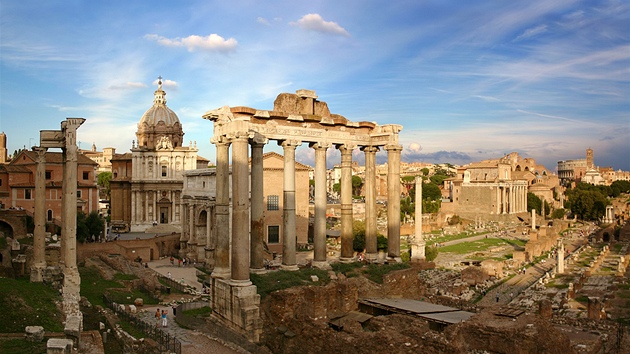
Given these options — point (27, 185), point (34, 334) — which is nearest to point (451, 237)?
point (27, 185)

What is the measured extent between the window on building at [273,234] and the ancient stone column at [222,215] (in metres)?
28.2

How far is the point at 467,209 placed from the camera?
95.9 m

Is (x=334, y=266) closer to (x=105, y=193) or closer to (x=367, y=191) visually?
(x=367, y=191)

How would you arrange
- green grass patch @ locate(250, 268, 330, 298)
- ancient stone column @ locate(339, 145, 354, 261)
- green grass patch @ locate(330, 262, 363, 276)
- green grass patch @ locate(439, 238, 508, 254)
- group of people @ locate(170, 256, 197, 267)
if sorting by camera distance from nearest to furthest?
green grass patch @ locate(250, 268, 330, 298) < green grass patch @ locate(330, 262, 363, 276) < ancient stone column @ locate(339, 145, 354, 261) < group of people @ locate(170, 256, 197, 267) < green grass patch @ locate(439, 238, 508, 254)

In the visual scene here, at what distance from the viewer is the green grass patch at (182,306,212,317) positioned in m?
16.7

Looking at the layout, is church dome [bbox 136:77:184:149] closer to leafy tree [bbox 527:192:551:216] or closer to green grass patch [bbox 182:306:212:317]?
green grass patch [bbox 182:306:212:317]

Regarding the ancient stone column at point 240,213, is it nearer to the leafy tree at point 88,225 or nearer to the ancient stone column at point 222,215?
the ancient stone column at point 222,215

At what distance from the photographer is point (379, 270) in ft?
60.2

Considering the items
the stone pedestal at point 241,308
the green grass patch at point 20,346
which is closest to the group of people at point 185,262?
the stone pedestal at point 241,308

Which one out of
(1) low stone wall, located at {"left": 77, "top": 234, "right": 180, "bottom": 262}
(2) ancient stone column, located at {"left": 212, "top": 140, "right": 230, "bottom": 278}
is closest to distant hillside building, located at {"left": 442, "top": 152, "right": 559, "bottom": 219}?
(1) low stone wall, located at {"left": 77, "top": 234, "right": 180, "bottom": 262}

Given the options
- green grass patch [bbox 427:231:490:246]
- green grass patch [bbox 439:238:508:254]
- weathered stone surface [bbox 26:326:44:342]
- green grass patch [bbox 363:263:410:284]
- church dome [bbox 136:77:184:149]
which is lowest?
green grass patch [bbox 427:231:490:246]

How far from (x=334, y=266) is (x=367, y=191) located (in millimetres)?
3109

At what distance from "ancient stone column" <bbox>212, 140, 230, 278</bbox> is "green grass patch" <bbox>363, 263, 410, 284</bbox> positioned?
15.6 ft

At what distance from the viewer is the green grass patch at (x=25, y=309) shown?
13.1m
